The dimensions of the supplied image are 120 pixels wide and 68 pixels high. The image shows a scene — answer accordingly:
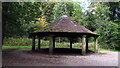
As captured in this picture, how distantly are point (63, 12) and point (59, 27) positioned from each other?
18739mm

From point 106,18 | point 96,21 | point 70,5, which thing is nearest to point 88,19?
point 96,21

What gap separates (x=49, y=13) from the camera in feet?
120

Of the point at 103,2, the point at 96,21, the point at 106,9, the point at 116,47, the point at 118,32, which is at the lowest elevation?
the point at 116,47

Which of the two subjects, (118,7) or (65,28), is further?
(118,7)

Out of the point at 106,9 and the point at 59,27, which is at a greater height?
the point at 106,9

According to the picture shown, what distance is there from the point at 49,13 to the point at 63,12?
18.7 ft

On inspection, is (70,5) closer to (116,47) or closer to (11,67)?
(116,47)

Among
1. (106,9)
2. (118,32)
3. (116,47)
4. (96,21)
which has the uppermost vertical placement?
(106,9)

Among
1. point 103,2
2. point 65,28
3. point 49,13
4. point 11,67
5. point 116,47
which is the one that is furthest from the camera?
point 49,13

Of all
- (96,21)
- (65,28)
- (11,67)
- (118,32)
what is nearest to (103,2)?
(96,21)

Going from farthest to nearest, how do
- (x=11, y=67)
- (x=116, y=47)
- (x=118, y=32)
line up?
1. (x=116, y=47)
2. (x=118, y=32)
3. (x=11, y=67)

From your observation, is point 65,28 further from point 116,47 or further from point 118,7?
point 118,7

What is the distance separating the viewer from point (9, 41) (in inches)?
1072

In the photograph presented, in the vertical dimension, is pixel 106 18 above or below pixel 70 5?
below
